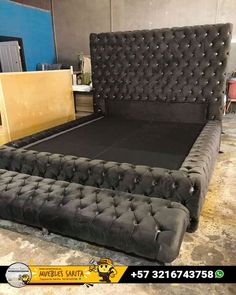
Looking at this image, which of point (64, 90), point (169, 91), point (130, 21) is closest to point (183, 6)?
point (130, 21)

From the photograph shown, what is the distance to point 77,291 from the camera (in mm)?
1429

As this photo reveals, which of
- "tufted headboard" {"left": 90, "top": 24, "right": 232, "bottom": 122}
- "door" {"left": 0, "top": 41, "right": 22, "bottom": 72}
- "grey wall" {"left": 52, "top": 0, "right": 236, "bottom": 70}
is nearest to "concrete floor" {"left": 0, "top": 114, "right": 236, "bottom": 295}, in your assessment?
"tufted headboard" {"left": 90, "top": 24, "right": 232, "bottom": 122}

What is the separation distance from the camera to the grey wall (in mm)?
5242

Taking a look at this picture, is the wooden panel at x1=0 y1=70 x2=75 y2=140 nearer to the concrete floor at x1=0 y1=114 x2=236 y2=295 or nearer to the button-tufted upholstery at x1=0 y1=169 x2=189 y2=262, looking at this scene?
the button-tufted upholstery at x1=0 y1=169 x2=189 y2=262

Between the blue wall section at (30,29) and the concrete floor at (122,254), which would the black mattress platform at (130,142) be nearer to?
the concrete floor at (122,254)

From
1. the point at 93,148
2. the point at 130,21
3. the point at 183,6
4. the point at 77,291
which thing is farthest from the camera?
the point at 130,21

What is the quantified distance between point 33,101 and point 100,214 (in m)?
2.27

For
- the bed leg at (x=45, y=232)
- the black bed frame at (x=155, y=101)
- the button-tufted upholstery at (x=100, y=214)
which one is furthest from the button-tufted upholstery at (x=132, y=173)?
the bed leg at (x=45, y=232)

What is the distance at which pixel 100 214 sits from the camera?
161 centimetres

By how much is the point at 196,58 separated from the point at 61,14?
15.2 feet

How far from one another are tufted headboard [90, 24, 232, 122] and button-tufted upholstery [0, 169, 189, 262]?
2049 mm

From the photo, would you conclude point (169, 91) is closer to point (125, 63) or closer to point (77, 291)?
point (125, 63)

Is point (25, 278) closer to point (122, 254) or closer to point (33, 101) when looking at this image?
point (122, 254)

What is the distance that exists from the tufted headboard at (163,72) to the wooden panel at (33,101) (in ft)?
1.70
